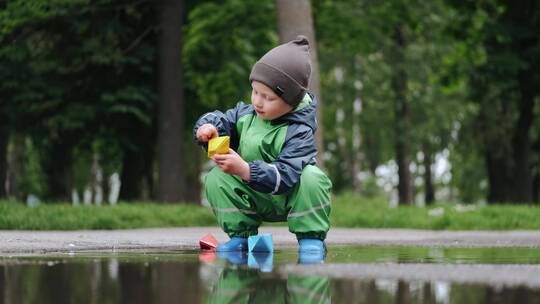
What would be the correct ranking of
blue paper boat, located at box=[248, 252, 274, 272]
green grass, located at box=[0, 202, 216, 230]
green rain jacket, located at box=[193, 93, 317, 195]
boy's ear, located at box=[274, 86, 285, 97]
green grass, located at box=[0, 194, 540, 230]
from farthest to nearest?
1. green grass, located at box=[0, 194, 540, 230]
2. green grass, located at box=[0, 202, 216, 230]
3. boy's ear, located at box=[274, 86, 285, 97]
4. green rain jacket, located at box=[193, 93, 317, 195]
5. blue paper boat, located at box=[248, 252, 274, 272]

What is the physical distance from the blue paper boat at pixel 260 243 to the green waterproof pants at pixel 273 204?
165 mm

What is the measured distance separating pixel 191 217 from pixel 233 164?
728 cm

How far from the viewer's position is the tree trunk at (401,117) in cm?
3238

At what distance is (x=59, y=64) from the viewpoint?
72.3ft

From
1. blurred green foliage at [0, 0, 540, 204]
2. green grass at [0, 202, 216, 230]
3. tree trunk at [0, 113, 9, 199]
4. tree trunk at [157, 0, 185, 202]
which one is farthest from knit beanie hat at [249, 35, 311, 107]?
tree trunk at [0, 113, 9, 199]

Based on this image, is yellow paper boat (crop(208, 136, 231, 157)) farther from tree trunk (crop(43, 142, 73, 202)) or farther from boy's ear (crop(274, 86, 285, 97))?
tree trunk (crop(43, 142, 73, 202))

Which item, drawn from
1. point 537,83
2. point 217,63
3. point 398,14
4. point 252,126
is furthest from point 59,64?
point 252,126

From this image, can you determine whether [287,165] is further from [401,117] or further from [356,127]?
[356,127]

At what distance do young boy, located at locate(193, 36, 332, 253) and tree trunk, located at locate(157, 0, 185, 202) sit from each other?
1237 centimetres

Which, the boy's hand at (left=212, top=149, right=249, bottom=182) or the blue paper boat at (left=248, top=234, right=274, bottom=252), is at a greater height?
the boy's hand at (left=212, top=149, right=249, bottom=182)

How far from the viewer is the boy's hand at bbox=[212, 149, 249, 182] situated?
609 centimetres

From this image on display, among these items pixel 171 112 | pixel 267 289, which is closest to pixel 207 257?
pixel 267 289

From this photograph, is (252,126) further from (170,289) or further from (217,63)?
(217,63)

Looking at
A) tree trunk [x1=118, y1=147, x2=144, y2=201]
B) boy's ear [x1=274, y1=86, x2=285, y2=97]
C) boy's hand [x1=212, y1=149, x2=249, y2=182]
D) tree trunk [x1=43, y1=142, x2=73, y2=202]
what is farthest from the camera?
tree trunk [x1=43, y1=142, x2=73, y2=202]
